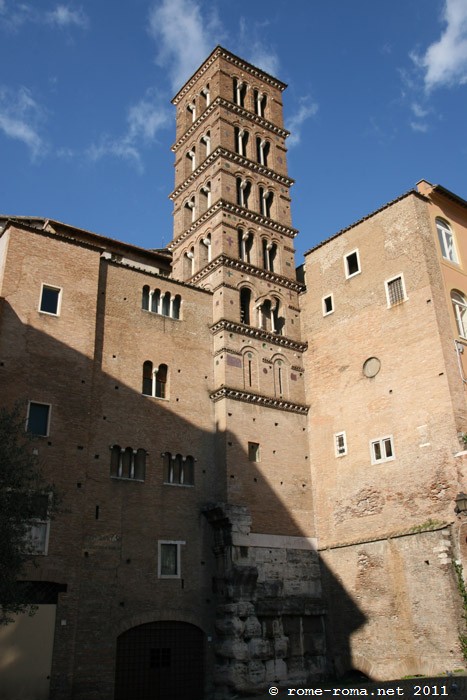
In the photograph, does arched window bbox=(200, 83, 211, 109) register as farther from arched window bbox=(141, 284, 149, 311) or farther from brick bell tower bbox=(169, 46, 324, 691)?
arched window bbox=(141, 284, 149, 311)

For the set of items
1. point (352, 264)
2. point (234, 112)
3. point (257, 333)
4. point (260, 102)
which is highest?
point (260, 102)

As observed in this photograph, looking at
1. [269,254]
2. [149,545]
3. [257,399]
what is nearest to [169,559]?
[149,545]

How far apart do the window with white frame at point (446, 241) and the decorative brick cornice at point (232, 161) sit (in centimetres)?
815

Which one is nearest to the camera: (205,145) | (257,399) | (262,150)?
(257,399)

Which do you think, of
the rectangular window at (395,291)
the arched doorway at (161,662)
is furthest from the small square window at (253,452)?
the rectangular window at (395,291)

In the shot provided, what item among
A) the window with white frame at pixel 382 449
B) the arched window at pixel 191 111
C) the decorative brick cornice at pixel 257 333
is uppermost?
the arched window at pixel 191 111

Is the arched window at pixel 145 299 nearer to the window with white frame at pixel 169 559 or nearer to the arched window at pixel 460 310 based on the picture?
the window with white frame at pixel 169 559

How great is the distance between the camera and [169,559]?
2030 centimetres

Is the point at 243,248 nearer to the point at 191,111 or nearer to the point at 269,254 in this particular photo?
the point at 269,254

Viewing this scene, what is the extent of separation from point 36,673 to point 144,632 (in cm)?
343

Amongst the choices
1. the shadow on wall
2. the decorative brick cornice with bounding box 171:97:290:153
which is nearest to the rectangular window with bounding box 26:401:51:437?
the shadow on wall

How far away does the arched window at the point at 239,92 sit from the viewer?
3077cm

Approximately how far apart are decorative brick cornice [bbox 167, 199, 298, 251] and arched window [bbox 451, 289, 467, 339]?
8.15 meters

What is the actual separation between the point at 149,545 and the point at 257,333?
911 centimetres
